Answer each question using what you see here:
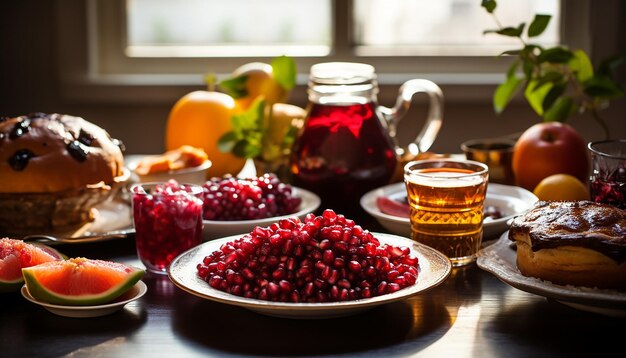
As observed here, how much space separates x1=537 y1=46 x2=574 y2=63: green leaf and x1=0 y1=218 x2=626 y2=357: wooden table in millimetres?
806

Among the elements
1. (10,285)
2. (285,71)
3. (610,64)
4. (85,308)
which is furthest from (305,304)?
(610,64)

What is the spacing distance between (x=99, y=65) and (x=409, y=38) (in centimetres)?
118

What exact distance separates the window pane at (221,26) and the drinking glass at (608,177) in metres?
2.10

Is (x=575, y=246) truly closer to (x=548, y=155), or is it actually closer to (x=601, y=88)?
(x=548, y=155)

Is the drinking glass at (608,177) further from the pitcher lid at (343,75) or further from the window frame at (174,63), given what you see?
the window frame at (174,63)

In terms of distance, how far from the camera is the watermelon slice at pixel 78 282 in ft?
3.93

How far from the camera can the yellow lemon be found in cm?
172

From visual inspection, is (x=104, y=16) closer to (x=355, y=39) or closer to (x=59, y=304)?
(x=355, y=39)

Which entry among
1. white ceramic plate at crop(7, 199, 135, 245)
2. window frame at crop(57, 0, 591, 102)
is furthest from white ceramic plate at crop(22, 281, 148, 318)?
window frame at crop(57, 0, 591, 102)

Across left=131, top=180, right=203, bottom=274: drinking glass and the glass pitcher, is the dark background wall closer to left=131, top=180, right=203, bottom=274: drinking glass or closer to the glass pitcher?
the glass pitcher

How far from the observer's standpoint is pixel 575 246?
1.19 m

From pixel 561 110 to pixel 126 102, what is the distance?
1.78m

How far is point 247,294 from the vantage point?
3.87 ft

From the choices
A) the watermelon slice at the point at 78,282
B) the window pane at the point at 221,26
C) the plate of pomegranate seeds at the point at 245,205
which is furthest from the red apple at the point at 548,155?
the window pane at the point at 221,26
